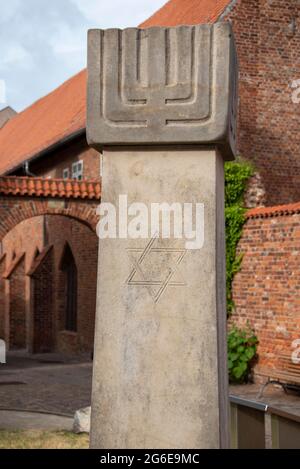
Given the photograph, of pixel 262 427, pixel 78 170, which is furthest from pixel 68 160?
pixel 262 427

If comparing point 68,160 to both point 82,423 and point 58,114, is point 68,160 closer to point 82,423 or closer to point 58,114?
point 58,114

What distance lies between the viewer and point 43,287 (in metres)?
22.2

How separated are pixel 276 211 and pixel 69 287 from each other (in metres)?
11.4

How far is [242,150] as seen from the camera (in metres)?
15.3

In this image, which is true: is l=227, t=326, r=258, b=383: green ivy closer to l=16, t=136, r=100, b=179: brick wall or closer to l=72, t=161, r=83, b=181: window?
l=16, t=136, r=100, b=179: brick wall

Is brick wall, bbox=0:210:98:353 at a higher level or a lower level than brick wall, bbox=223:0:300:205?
lower

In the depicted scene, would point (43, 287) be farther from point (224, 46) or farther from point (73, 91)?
point (224, 46)

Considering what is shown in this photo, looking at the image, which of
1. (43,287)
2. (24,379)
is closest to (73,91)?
(43,287)

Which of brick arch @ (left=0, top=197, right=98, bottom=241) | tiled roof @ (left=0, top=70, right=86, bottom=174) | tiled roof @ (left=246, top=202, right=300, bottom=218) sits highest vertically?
tiled roof @ (left=0, top=70, right=86, bottom=174)

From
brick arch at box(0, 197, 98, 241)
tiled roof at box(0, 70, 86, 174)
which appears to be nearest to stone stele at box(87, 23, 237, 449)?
brick arch at box(0, 197, 98, 241)

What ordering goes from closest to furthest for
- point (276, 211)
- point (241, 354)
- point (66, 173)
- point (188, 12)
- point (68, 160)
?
point (276, 211), point (241, 354), point (188, 12), point (68, 160), point (66, 173)

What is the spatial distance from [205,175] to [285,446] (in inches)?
85.2

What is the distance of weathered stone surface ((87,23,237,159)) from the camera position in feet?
10.6

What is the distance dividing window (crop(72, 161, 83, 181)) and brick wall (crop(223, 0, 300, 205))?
6.36 m
